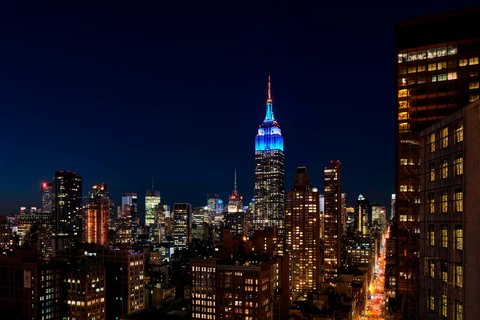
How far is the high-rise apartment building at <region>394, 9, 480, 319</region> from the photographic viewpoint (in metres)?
77.8

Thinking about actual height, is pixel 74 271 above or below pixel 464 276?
below

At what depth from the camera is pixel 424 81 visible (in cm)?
8119

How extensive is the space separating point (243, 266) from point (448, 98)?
48.0 metres

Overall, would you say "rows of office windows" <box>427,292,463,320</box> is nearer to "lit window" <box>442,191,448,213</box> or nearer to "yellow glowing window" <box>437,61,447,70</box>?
"lit window" <box>442,191,448,213</box>

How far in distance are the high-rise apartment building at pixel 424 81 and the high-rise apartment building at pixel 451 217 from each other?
53538mm

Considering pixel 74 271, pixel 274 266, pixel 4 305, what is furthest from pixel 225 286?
pixel 4 305

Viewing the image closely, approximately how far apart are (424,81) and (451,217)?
217 feet

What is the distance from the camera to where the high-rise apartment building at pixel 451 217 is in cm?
1878

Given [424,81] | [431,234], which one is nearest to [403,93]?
[424,81]

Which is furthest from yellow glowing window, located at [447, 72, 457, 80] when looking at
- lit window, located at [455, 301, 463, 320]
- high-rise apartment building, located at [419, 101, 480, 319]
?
lit window, located at [455, 301, 463, 320]

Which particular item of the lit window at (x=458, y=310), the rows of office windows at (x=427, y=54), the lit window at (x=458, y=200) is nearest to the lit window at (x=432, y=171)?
the lit window at (x=458, y=200)

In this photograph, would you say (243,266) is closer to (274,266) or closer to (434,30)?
(274,266)

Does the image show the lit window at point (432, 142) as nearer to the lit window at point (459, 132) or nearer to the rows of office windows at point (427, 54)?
the lit window at point (459, 132)

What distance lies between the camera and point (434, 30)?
82.6 m
